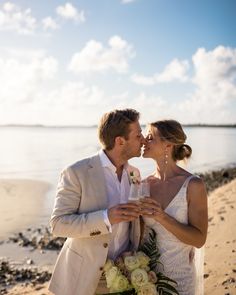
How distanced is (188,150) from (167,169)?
0.33 meters

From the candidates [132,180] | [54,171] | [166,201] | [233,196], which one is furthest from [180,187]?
[54,171]

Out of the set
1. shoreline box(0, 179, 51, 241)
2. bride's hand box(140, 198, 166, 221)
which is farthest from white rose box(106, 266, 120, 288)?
shoreline box(0, 179, 51, 241)

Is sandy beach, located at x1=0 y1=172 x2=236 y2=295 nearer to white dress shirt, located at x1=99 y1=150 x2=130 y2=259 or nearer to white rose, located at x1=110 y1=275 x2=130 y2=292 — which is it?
white dress shirt, located at x1=99 y1=150 x2=130 y2=259

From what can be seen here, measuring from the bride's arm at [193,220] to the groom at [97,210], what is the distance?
1.17ft

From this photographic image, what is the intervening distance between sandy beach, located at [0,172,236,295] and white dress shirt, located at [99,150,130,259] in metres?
3.88

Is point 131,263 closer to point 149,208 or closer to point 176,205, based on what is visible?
point 149,208

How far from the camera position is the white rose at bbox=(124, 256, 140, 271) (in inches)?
176

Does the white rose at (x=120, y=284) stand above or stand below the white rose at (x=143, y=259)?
below

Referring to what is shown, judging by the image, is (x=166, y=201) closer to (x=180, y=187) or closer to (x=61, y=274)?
(x=180, y=187)

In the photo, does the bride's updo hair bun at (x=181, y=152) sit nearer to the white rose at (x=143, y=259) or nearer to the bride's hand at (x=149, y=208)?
the bride's hand at (x=149, y=208)

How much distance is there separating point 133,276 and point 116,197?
877 mm

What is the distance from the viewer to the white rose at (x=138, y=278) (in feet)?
14.4

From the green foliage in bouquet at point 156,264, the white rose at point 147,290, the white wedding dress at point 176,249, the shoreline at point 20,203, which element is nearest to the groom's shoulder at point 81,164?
the white wedding dress at point 176,249

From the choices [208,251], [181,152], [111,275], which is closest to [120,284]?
[111,275]
